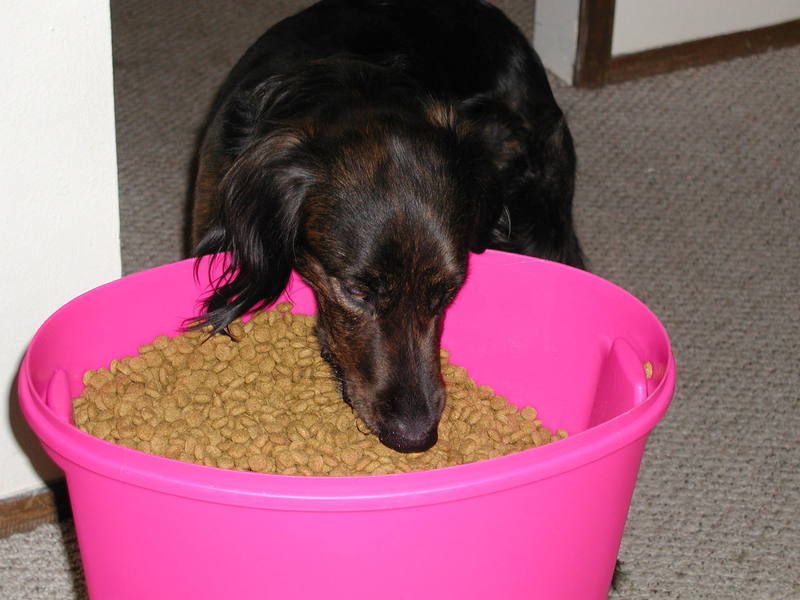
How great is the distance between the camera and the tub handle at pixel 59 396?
43.8 inches

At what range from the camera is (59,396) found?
3.75 feet

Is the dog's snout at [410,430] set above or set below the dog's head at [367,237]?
below

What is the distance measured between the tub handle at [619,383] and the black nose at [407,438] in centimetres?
21

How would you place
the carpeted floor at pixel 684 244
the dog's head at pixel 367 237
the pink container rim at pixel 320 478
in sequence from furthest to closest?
1. the carpeted floor at pixel 684 244
2. the dog's head at pixel 367 237
3. the pink container rim at pixel 320 478

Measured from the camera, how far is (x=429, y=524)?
0.96 meters

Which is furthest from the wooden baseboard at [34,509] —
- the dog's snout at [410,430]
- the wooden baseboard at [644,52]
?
the wooden baseboard at [644,52]

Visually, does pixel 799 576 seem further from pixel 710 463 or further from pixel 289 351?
pixel 289 351

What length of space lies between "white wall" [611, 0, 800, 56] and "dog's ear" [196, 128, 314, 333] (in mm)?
1759

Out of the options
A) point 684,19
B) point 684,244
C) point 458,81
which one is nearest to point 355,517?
A: point 458,81

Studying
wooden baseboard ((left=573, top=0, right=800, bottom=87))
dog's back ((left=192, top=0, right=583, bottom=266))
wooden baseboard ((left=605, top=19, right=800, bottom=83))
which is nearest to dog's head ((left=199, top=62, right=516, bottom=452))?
dog's back ((left=192, top=0, right=583, bottom=266))

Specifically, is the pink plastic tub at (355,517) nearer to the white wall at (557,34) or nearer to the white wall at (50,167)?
the white wall at (50,167)

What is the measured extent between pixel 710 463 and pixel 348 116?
32.9 inches

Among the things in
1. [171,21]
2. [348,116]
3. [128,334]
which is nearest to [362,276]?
[348,116]

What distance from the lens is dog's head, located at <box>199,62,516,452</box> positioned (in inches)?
48.8
